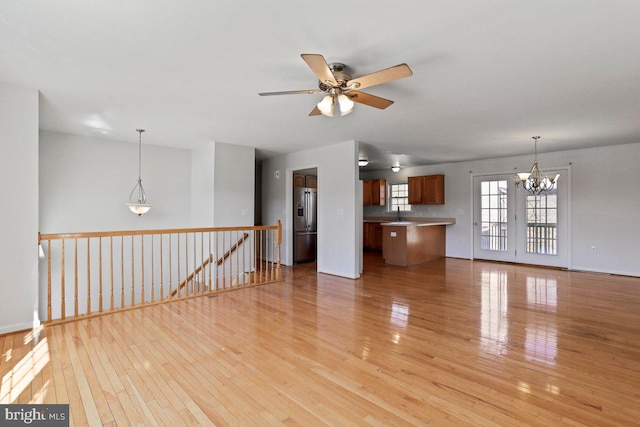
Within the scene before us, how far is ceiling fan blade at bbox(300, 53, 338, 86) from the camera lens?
6.52ft

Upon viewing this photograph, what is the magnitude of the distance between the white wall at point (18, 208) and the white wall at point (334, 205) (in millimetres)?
4066

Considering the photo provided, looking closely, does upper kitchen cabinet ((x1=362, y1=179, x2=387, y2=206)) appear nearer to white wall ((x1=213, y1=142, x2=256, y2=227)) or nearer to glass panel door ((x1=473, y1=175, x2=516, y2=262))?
glass panel door ((x1=473, y1=175, x2=516, y2=262))

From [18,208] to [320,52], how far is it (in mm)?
3299

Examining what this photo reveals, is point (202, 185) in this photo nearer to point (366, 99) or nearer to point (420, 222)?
point (366, 99)

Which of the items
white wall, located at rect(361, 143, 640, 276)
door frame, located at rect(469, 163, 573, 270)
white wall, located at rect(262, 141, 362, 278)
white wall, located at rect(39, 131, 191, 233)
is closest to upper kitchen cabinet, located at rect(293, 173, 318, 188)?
white wall, located at rect(262, 141, 362, 278)

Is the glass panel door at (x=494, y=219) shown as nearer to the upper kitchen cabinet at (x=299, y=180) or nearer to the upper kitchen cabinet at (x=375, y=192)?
the upper kitchen cabinet at (x=375, y=192)

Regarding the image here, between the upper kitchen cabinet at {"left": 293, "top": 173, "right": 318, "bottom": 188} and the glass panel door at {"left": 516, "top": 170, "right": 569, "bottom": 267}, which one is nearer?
the glass panel door at {"left": 516, "top": 170, "right": 569, "bottom": 267}

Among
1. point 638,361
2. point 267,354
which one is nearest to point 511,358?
point 638,361

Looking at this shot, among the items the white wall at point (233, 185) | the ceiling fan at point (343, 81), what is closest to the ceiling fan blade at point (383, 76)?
the ceiling fan at point (343, 81)

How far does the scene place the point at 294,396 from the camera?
6.63ft

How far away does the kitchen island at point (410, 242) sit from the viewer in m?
6.73

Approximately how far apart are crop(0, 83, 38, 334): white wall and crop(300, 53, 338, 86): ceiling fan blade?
9.90 ft

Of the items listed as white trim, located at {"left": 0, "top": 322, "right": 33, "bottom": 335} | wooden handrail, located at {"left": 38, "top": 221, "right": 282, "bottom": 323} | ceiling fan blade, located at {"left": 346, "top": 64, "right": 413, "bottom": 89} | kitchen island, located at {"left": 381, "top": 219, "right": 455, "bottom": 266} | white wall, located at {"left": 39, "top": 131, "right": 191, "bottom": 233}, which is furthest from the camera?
kitchen island, located at {"left": 381, "top": 219, "right": 455, "bottom": 266}

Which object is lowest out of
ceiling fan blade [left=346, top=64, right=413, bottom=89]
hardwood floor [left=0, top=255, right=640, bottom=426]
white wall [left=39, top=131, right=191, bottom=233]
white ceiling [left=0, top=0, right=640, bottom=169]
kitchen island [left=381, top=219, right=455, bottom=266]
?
hardwood floor [left=0, top=255, right=640, bottom=426]
